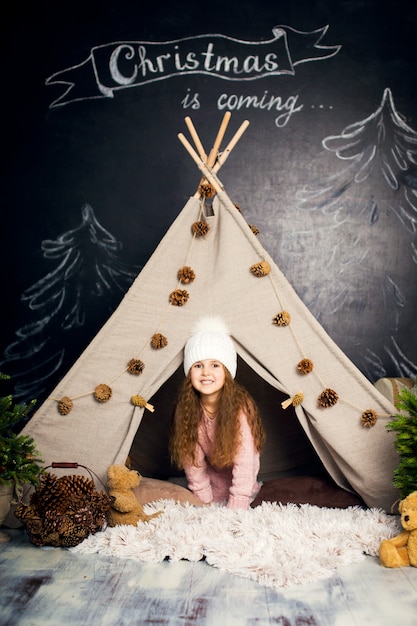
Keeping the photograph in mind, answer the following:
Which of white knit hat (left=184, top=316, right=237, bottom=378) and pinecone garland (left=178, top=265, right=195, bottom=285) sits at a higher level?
pinecone garland (left=178, top=265, right=195, bottom=285)

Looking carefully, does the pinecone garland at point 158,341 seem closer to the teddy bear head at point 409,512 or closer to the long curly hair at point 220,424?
the long curly hair at point 220,424

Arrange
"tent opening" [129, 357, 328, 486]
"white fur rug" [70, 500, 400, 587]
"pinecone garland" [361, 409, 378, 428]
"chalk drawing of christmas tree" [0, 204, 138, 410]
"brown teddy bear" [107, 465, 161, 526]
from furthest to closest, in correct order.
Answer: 1. "chalk drawing of christmas tree" [0, 204, 138, 410]
2. "tent opening" [129, 357, 328, 486]
3. "pinecone garland" [361, 409, 378, 428]
4. "brown teddy bear" [107, 465, 161, 526]
5. "white fur rug" [70, 500, 400, 587]

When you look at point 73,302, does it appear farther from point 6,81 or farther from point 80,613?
point 80,613

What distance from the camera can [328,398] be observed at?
2570 mm

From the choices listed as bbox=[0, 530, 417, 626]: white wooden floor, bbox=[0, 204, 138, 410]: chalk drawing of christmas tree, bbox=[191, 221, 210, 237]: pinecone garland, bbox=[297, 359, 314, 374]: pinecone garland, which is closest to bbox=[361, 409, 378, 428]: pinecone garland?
bbox=[297, 359, 314, 374]: pinecone garland

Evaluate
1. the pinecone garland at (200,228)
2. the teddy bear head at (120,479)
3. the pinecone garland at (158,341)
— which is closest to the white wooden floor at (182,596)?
the teddy bear head at (120,479)

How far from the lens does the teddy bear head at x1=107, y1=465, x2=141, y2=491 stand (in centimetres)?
245

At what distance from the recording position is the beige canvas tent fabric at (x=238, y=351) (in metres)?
2.60

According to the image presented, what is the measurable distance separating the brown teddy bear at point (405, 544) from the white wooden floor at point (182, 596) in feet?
0.11

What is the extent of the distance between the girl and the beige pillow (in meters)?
0.07

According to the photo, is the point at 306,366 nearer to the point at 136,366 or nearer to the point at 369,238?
the point at 136,366

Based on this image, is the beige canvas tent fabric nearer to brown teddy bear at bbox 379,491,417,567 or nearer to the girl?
the girl

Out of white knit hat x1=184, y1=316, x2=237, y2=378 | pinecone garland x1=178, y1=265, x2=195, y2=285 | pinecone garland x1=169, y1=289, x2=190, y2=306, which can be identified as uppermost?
pinecone garland x1=178, y1=265, x2=195, y2=285

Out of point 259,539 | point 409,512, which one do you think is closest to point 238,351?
point 259,539
